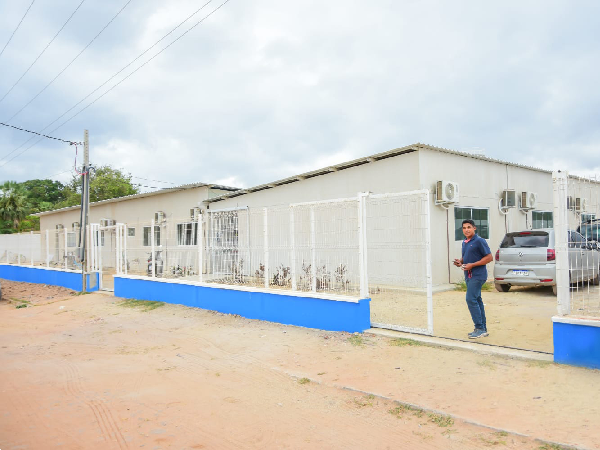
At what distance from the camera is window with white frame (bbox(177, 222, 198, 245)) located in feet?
32.4

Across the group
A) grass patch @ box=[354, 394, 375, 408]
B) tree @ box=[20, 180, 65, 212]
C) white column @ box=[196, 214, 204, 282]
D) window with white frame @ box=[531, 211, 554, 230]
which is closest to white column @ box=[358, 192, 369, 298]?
grass patch @ box=[354, 394, 375, 408]

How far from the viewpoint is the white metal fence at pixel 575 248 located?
15.5 ft

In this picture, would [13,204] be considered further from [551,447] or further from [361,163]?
[551,447]

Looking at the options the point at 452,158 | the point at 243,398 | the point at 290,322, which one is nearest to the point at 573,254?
the point at 243,398

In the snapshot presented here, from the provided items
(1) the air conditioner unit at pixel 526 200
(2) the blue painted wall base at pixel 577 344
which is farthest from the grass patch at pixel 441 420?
(1) the air conditioner unit at pixel 526 200

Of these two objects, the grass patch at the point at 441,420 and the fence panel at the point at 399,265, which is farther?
the fence panel at the point at 399,265

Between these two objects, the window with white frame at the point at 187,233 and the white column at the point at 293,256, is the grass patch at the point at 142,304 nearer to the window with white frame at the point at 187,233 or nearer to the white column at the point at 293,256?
the window with white frame at the point at 187,233

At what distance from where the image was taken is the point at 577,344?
4578 millimetres

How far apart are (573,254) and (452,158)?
7253 mm

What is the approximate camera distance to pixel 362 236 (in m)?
6.60

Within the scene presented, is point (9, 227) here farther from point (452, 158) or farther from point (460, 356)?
point (460, 356)

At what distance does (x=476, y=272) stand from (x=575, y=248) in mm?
1295

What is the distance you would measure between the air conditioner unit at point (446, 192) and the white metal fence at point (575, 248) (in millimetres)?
5966

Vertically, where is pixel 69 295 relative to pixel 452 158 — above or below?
below
